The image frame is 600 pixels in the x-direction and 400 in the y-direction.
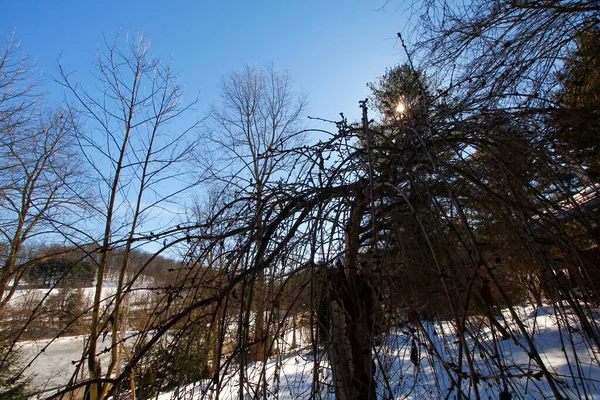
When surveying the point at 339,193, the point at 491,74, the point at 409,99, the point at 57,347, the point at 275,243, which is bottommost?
the point at 57,347

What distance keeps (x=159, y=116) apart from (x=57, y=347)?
53.9ft

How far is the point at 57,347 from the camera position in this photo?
604 inches

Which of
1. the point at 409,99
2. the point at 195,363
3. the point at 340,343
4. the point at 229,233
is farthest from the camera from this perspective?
the point at 409,99

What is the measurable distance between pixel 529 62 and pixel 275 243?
8.53 feet

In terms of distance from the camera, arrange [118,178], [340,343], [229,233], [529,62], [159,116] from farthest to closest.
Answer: [159,116] < [118,178] < [529,62] < [229,233] < [340,343]

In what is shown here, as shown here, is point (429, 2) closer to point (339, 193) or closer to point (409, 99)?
point (409, 99)

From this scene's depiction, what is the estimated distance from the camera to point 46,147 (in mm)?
5688

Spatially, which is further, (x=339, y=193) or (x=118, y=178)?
(x=118, y=178)

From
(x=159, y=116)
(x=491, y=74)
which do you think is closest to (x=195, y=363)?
(x=491, y=74)

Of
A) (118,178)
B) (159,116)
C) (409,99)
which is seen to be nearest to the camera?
(409,99)

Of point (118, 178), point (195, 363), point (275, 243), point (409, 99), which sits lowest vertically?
point (195, 363)

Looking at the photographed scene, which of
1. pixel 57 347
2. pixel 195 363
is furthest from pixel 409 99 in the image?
pixel 57 347

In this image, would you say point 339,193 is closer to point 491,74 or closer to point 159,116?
point 491,74

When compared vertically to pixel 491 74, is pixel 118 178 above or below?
above
